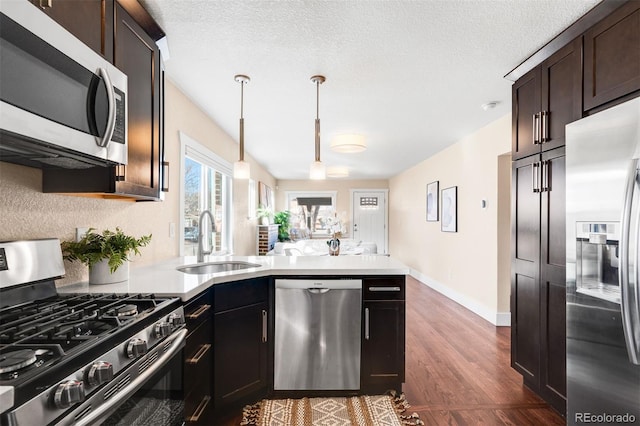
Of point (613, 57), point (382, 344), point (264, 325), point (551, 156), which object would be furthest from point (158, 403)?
point (613, 57)

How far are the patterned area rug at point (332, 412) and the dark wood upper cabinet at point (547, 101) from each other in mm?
1984

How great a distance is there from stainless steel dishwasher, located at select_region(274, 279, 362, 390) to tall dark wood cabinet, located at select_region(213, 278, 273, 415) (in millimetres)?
110

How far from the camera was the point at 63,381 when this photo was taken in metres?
0.83

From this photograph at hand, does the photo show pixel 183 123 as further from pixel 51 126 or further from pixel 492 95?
pixel 492 95

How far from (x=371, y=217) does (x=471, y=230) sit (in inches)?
206

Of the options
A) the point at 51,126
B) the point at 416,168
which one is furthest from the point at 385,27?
the point at 416,168

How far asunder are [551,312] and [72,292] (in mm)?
2730

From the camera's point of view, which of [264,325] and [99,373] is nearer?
[99,373]

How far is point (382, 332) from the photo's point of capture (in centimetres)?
221

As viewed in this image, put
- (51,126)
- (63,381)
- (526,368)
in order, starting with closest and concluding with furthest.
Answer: (63,381), (51,126), (526,368)

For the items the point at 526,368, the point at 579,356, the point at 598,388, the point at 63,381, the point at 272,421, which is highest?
the point at 63,381

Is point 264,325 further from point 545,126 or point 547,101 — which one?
point 547,101

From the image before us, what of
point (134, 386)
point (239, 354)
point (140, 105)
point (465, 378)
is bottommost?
point (465, 378)

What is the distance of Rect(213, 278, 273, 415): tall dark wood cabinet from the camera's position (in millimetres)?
1938
